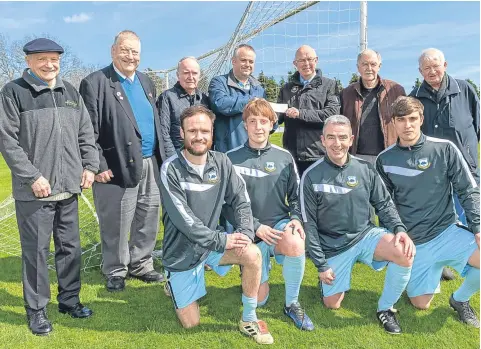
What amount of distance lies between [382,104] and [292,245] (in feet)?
6.54

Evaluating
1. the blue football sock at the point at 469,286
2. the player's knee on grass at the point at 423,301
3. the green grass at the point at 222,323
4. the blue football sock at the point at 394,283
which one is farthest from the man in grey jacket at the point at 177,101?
the blue football sock at the point at 469,286

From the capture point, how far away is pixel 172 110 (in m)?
4.36

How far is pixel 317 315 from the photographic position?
3.58 metres

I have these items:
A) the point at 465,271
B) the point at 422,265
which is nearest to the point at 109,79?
the point at 422,265

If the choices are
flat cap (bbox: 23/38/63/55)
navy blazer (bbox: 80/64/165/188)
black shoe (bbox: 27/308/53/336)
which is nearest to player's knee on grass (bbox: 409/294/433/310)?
navy blazer (bbox: 80/64/165/188)

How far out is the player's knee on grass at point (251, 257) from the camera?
3.26 metres

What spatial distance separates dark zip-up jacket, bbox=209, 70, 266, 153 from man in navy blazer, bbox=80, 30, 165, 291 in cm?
60

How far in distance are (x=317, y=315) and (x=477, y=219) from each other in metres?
1.48

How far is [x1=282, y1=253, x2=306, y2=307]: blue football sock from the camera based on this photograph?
3384mm

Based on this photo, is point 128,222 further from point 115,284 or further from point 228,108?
point 228,108

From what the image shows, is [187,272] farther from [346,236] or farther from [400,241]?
[400,241]

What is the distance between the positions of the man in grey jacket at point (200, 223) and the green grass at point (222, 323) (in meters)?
0.20

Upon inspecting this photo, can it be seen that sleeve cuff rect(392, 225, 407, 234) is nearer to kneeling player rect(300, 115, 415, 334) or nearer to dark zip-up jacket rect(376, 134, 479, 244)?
kneeling player rect(300, 115, 415, 334)

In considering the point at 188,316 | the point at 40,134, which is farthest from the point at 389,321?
the point at 40,134
